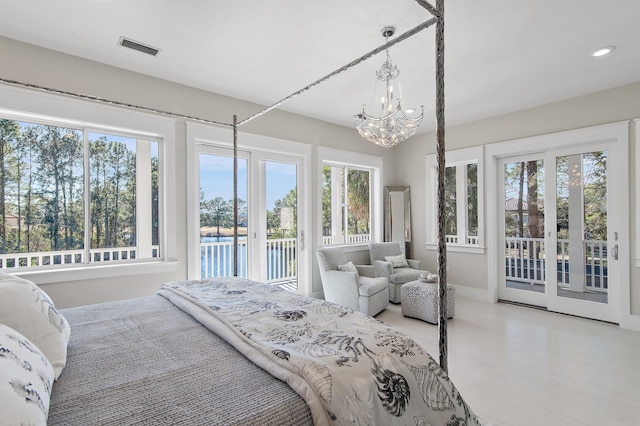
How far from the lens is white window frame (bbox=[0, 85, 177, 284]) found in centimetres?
261

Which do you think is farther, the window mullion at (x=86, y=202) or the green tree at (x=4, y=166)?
the window mullion at (x=86, y=202)

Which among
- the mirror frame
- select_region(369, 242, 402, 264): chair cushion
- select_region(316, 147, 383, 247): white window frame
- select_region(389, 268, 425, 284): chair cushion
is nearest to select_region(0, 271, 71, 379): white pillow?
select_region(316, 147, 383, 247): white window frame

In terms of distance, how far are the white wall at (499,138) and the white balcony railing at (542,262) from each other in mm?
335

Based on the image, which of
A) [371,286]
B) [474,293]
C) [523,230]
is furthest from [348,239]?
[523,230]

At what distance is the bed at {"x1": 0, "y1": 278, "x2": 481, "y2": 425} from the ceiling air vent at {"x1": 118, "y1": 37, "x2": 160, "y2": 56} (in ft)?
7.01

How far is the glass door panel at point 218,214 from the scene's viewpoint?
3.74 metres

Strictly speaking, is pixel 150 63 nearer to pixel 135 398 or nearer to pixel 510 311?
pixel 135 398

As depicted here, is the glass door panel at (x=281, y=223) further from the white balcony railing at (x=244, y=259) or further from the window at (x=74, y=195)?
the window at (x=74, y=195)

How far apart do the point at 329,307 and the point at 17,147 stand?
3.07m

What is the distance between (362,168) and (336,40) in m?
3.09

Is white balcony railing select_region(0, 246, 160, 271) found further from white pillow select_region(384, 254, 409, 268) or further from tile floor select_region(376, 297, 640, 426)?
white pillow select_region(384, 254, 409, 268)

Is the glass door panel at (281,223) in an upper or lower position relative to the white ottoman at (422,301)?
upper

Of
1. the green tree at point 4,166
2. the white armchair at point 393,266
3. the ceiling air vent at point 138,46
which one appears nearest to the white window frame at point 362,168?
the white armchair at point 393,266

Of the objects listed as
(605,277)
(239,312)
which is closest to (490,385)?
(239,312)
